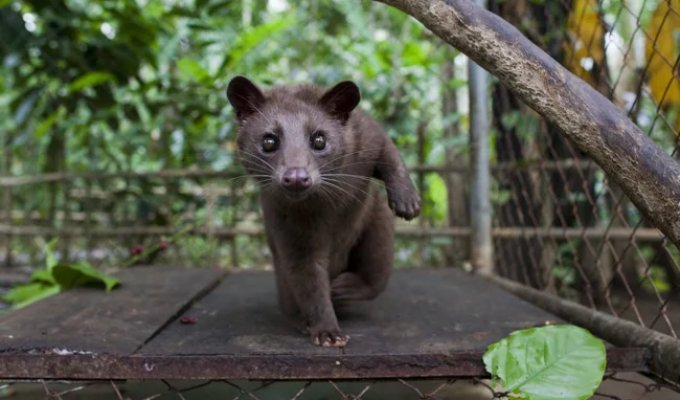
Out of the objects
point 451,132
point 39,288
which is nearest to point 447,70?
point 451,132

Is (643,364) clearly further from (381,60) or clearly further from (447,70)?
(447,70)

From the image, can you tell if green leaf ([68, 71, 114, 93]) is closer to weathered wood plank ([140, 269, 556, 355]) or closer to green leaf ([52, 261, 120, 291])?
green leaf ([52, 261, 120, 291])

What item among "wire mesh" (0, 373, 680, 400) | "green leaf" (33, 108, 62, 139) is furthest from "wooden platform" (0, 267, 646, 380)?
"green leaf" (33, 108, 62, 139)

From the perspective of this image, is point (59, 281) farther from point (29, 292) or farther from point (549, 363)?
point (549, 363)

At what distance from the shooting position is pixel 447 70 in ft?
19.1

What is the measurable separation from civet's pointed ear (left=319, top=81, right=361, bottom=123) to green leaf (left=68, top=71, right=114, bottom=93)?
7.81ft

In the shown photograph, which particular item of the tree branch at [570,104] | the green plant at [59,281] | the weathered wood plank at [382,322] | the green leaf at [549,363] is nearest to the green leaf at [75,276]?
the green plant at [59,281]

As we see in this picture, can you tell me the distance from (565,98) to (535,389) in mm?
817

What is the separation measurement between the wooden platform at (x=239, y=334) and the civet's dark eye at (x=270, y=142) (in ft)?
2.25

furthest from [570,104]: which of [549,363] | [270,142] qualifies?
[270,142]

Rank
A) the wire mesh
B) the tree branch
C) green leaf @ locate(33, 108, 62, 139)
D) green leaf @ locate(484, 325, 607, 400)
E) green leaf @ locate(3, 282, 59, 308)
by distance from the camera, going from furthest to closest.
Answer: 1. green leaf @ locate(33, 108, 62, 139)
2. green leaf @ locate(3, 282, 59, 308)
3. the wire mesh
4. green leaf @ locate(484, 325, 607, 400)
5. the tree branch

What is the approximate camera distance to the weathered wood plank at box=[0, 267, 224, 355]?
1.98 metres

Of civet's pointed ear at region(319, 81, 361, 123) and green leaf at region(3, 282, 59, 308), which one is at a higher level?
civet's pointed ear at region(319, 81, 361, 123)

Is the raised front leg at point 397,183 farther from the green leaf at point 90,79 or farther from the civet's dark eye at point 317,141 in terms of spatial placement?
the green leaf at point 90,79
